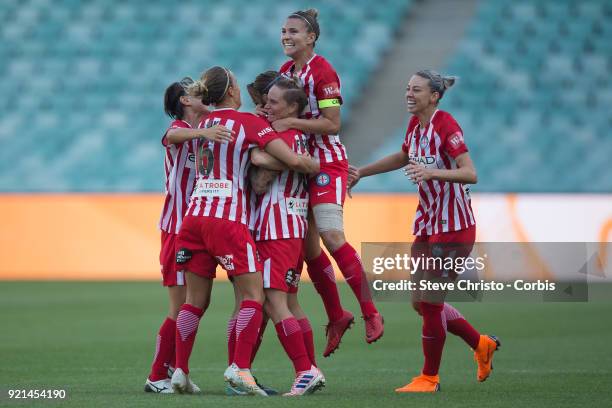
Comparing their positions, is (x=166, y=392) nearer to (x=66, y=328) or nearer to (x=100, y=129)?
(x=66, y=328)

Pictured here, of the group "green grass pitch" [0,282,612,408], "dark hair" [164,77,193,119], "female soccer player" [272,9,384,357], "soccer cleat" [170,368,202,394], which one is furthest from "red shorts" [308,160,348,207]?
"soccer cleat" [170,368,202,394]

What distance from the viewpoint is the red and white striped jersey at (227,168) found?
6.02m

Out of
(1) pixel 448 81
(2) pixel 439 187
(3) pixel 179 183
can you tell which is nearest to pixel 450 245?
(2) pixel 439 187

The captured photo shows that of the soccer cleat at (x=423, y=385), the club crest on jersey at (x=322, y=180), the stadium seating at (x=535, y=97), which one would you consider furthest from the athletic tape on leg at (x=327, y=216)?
the stadium seating at (x=535, y=97)

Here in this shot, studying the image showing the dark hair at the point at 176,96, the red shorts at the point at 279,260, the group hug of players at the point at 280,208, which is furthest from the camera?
the dark hair at the point at 176,96

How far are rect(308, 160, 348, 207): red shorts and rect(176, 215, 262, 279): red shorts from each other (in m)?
0.58

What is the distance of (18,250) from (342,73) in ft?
20.8

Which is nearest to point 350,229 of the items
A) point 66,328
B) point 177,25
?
point 66,328

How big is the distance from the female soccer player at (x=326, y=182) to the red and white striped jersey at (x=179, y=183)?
577 millimetres

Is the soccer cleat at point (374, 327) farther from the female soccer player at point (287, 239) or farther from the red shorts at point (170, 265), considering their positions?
the red shorts at point (170, 265)

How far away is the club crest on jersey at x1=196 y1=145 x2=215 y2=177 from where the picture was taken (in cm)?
607

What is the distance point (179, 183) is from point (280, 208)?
0.70 meters

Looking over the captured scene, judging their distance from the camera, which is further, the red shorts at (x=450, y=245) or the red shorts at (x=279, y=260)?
the red shorts at (x=450, y=245)

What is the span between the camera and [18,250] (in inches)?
592
